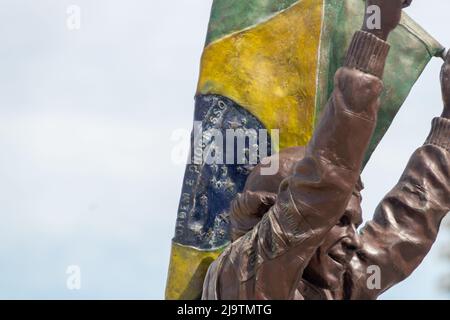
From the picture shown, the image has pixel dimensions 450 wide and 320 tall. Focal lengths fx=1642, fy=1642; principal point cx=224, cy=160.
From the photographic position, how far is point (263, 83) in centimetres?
682

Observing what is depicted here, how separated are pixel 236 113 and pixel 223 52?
0.89 feet

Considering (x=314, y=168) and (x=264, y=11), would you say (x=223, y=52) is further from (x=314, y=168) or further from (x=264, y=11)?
(x=314, y=168)

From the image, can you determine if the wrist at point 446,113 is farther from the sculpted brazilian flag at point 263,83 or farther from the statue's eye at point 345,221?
the statue's eye at point 345,221

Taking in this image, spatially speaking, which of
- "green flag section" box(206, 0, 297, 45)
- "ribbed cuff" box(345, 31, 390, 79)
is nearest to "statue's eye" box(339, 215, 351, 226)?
"ribbed cuff" box(345, 31, 390, 79)

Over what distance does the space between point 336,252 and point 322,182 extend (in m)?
0.49

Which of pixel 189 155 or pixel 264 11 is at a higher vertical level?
pixel 264 11

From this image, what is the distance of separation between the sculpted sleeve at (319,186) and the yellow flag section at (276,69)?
1.23m

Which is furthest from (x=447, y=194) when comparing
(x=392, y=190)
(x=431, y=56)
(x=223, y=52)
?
(x=223, y=52)

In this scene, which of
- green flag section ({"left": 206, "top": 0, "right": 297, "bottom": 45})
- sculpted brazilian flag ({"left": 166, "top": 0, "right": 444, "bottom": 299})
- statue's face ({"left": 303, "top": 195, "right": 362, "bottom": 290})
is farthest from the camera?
green flag section ({"left": 206, "top": 0, "right": 297, "bottom": 45})

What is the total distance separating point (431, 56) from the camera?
269 inches

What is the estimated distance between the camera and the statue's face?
5781mm

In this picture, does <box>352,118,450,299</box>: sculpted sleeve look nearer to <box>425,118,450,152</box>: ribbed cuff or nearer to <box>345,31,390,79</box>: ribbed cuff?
<box>425,118,450,152</box>: ribbed cuff

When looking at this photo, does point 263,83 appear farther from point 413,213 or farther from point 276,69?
point 413,213

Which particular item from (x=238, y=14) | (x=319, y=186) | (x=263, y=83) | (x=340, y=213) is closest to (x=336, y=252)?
(x=340, y=213)
